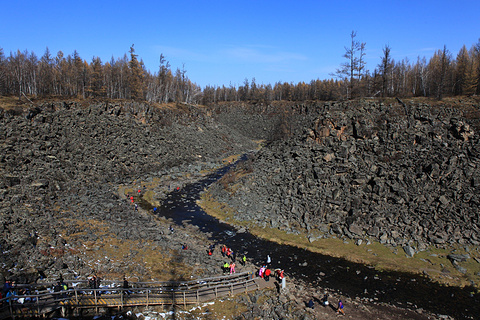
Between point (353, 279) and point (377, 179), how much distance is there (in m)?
18.9

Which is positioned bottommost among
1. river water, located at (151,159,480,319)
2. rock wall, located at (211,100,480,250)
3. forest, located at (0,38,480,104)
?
river water, located at (151,159,480,319)

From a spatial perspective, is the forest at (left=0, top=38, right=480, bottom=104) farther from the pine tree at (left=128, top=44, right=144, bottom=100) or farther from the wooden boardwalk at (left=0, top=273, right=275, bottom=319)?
the wooden boardwalk at (left=0, top=273, right=275, bottom=319)

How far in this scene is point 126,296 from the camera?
893 inches

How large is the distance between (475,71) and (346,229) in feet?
263

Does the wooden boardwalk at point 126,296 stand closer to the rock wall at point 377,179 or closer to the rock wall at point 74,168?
the rock wall at point 74,168

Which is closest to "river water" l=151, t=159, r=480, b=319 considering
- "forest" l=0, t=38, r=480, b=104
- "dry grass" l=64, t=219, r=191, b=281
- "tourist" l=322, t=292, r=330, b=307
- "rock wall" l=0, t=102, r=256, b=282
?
"tourist" l=322, t=292, r=330, b=307

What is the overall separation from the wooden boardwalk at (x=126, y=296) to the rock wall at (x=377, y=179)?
1706 centimetres

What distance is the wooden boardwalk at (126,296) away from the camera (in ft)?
63.9

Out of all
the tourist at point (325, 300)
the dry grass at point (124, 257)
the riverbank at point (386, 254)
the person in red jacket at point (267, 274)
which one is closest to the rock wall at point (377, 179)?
the riverbank at point (386, 254)

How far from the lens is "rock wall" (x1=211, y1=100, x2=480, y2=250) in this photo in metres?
37.5

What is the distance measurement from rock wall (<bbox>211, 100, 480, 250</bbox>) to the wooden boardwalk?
17.1 metres

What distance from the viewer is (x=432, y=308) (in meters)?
25.4

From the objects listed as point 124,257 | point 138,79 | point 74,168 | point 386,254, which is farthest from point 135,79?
point 386,254

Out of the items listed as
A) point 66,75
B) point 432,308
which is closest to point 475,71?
point 432,308
